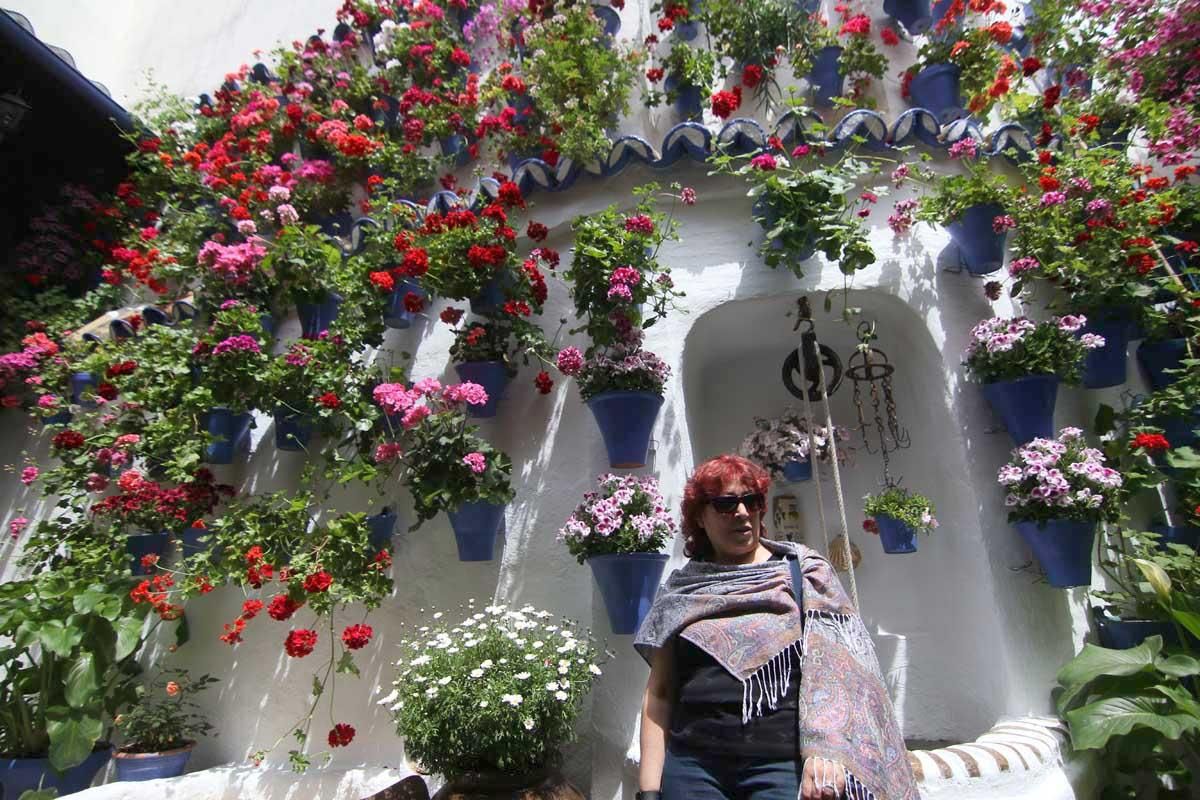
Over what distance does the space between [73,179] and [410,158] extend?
2.92m

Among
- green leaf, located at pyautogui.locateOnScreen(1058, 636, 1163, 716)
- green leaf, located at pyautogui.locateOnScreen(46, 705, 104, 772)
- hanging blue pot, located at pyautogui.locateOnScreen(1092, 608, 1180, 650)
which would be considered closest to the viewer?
green leaf, located at pyautogui.locateOnScreen(1058, 636, 1163, 716)

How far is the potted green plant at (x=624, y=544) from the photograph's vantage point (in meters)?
2.63

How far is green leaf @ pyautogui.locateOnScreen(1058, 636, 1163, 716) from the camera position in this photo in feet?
7.51

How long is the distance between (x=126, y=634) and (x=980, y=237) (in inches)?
159

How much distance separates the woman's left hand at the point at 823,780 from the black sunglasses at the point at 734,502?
62 centimetres

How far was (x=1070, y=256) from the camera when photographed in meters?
2.95

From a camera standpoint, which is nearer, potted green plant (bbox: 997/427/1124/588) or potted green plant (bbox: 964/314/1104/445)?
potted green plant (bbox: 997/427/1124/588)

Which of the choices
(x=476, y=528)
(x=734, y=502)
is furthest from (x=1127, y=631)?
(x=476, y=528)

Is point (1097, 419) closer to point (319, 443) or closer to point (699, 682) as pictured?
point (699, 682)

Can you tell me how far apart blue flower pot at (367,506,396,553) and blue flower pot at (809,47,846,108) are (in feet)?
9.83

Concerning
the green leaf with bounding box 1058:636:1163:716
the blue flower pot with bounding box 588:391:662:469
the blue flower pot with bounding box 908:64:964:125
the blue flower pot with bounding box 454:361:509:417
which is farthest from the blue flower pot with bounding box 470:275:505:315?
the green leaf with bounding box 1058:636:1163:716

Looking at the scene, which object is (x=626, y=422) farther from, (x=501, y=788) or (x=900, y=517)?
(x=501, y=788)

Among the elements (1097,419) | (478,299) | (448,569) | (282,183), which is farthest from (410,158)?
(1097,419)

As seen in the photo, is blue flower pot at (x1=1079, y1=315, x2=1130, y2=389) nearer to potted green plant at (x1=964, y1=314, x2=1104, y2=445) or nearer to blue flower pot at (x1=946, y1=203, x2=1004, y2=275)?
potted green plant at (x1=964, y1=314, x2=1104, y2=445)
